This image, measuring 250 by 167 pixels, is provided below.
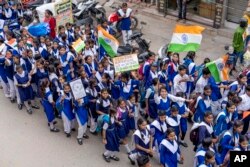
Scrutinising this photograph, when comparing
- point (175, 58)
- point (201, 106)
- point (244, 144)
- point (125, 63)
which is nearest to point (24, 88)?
point (125, 63)

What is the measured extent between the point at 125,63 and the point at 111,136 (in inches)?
75.5

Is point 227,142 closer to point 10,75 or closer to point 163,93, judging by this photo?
point 163,93

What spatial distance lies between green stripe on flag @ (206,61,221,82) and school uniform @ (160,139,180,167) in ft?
6.60

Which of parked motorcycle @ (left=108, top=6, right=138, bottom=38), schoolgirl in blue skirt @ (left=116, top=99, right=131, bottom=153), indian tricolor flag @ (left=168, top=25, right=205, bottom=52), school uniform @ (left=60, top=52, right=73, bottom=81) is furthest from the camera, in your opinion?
parked motorcycle @ (left=108, top=6, right=138, bottom=38)

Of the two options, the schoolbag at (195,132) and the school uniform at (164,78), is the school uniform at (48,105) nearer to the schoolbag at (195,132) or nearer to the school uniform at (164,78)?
the school uniform at (164,78)

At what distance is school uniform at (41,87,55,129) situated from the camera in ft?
32.9

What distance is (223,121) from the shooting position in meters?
8.66

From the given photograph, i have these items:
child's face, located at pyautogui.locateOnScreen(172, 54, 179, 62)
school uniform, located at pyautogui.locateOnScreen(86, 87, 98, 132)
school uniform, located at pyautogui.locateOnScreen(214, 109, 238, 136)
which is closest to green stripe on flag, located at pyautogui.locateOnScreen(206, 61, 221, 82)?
child's face, located at pyautogui.locateOnScreen(172, 54, 179, 62)

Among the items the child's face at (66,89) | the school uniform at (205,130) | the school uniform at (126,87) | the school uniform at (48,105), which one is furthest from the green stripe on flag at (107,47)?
the school uniform at (205,130)

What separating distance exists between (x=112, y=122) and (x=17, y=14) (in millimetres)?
7549

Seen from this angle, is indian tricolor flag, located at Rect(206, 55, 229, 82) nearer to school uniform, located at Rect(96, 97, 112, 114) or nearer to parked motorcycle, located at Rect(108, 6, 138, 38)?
school uniform, located at Rect(96, 97, 112, 114)

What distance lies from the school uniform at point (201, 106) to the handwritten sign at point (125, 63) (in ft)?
5.85

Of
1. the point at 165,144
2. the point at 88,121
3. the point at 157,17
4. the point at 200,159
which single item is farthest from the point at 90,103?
the point at 157,17

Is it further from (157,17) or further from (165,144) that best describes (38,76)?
(157,17)
